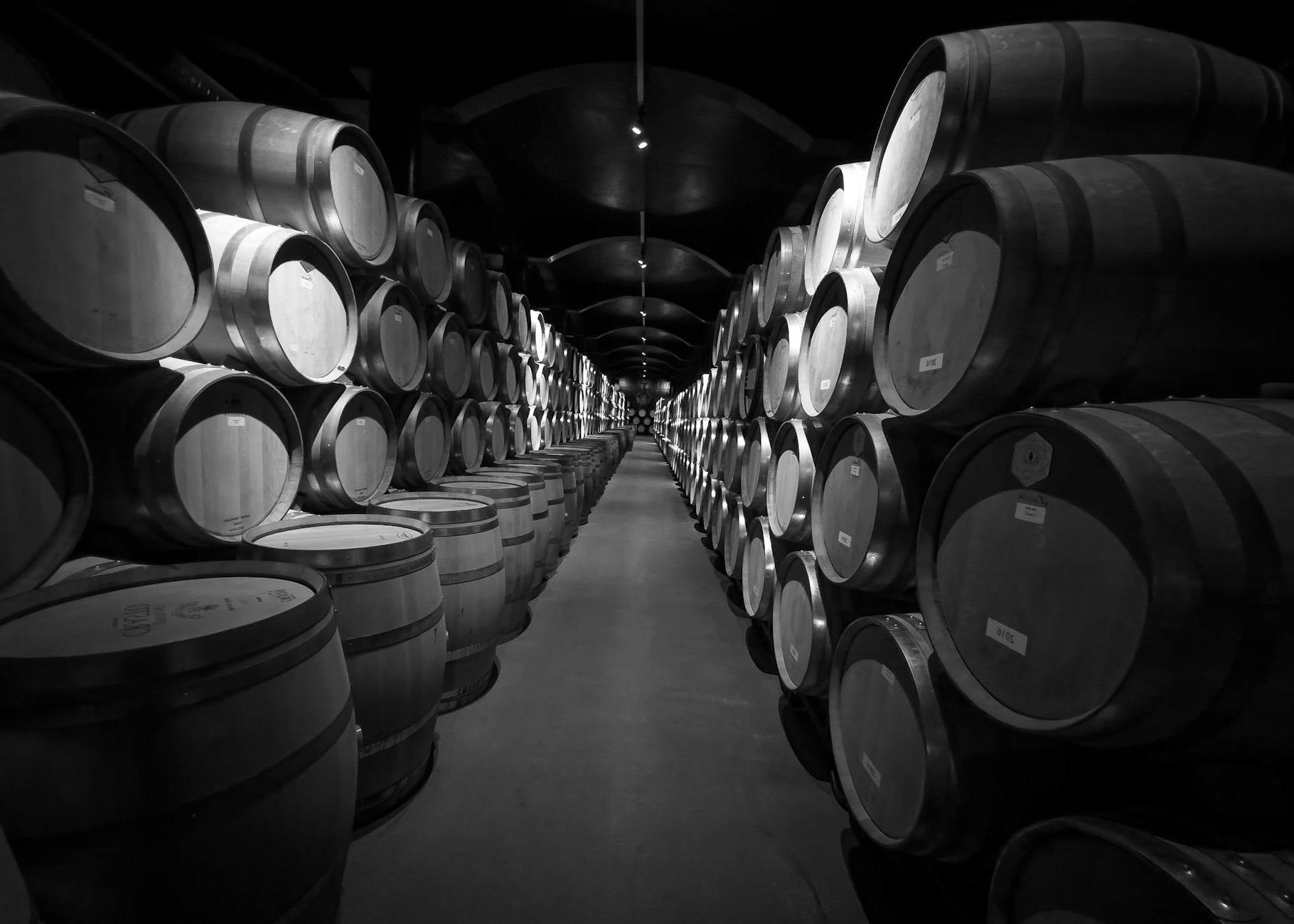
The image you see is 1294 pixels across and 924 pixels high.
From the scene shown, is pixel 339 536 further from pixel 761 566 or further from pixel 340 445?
pixel 761 566

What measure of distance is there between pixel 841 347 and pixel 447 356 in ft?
10.8

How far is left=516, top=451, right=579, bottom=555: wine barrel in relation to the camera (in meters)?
5.90

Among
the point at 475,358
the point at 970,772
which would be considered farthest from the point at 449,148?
the point at 970,772

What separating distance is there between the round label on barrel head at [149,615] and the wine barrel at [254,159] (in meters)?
2.12

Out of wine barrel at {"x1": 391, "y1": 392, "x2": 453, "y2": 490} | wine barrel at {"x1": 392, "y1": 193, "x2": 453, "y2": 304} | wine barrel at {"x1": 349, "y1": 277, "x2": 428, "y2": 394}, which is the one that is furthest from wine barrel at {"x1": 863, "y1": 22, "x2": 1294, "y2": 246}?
wine barrel at {"x1": 391, "y1": 392, "x2": 453, "y2": 490}

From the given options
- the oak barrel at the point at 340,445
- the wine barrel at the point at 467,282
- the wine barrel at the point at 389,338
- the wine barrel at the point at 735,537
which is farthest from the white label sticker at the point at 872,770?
the wine barrel at the point at 467,282

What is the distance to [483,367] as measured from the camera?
5.36 meters

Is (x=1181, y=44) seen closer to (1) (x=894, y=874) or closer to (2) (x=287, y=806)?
(1) (x=894, y=874)

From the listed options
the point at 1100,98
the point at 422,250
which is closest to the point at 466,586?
the point at 422,250

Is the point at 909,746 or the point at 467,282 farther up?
the point at 467,282

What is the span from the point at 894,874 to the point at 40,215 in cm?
356

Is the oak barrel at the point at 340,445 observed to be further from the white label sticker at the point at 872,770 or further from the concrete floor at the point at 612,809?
the white label sticker at the point at 872,770

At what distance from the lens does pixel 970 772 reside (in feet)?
4.60

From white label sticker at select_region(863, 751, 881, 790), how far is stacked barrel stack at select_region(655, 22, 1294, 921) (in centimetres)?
2
